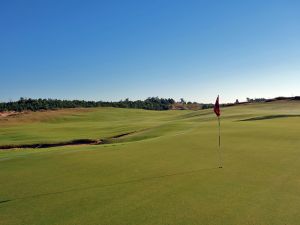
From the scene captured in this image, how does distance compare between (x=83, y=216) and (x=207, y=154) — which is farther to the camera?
(x=207, y=154)

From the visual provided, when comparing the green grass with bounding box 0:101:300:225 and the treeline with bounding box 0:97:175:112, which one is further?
the treeline with bounding box 0:97:175:112

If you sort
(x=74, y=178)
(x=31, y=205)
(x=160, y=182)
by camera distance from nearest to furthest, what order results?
1. (x=31, y=205)
2. (x=160, y=182)
3. (x=74, y=178)

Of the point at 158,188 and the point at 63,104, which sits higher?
the point at 63,104

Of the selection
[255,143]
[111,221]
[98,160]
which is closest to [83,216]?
[111,221]

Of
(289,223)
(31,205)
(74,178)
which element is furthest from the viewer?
(74,178)

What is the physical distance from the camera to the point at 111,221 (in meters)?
6.77

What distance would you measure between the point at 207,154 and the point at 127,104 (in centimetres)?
11461

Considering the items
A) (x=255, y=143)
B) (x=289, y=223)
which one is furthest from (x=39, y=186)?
(x=255, y=143)

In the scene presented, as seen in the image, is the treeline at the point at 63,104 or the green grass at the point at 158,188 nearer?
the green grass at the point at 158,188

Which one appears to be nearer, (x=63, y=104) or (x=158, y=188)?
(x=158, y=188)

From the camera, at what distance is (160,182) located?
9.73 metres

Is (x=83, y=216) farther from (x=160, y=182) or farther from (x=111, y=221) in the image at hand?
(x=160, y=182)

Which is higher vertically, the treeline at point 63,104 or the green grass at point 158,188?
the treeline at point 63,104

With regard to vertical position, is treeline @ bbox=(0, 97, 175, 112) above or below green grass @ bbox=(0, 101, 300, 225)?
above
